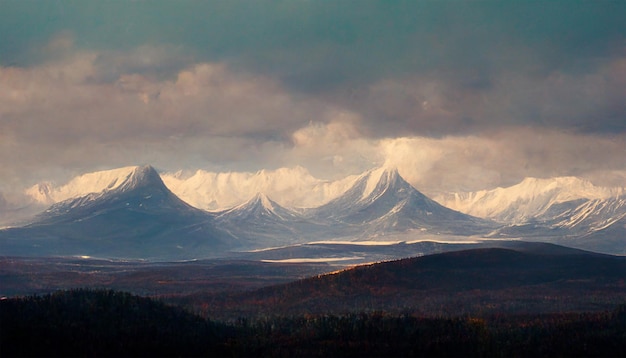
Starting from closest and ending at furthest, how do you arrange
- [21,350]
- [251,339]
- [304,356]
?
1. [21,350]
2. [304,356]
3. [251,339]

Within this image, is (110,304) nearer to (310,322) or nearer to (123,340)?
(123,340)

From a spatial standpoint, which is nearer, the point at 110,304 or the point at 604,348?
the point at 604,348

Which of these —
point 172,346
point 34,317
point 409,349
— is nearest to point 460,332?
point 409,349

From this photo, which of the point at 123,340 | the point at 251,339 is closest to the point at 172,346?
the point at 123,340

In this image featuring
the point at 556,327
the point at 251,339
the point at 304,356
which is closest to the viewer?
the point at 304,356

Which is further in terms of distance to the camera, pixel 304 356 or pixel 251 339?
pixel 251 339

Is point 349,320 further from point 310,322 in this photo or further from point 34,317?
point 34,317
